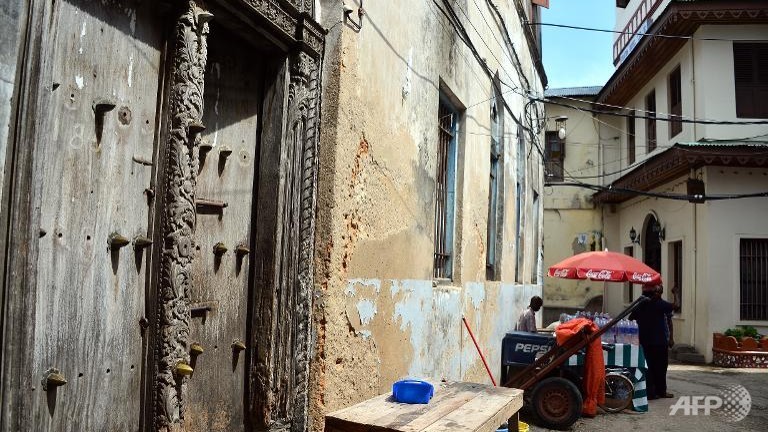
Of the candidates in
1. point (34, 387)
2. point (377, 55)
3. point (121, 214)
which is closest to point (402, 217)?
point (377, 55)

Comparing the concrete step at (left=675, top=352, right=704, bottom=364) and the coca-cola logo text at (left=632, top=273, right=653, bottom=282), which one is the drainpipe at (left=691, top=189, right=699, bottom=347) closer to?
the concrete step at (left=675, top=352, right=704, bottom=364)

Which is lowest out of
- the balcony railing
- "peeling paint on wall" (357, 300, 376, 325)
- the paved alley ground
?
the paved alley ground

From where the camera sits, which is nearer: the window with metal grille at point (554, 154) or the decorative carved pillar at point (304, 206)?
the decorative carved pillar at point (304, 206)

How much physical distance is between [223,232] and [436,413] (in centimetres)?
146

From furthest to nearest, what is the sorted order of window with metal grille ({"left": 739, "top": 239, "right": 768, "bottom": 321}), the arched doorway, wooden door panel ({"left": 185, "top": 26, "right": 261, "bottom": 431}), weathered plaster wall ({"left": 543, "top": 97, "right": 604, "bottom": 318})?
weathered plaster wall ({"left": 543, "top": 97, "right": 604, "bottom": 318}), the arched doorway, window with metal grille ({"left": 739, "top": 239, "right": 768, "bottom": 321}), wooden door panel ({"left": 185, "top": 26, "right": 261, "bottom": 431})

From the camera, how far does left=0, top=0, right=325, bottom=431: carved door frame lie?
1.81 m

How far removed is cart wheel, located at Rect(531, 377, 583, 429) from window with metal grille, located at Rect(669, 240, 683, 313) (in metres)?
8.88

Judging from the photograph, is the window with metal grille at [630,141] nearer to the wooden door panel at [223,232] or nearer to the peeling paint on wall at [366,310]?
the peeling paint on wall at [366,310]

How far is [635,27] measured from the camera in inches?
838

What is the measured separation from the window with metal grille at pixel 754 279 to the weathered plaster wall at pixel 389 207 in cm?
878

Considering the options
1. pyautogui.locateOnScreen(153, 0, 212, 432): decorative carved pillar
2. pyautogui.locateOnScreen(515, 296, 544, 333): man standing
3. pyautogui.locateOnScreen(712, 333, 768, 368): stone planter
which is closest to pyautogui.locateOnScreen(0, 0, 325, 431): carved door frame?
pyautogui.locateOnScreen(153, 0, 212, 432): decorative carved pillar

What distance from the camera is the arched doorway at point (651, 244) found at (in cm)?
1691

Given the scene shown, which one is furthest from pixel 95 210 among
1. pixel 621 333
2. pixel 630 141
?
pixel 630 141

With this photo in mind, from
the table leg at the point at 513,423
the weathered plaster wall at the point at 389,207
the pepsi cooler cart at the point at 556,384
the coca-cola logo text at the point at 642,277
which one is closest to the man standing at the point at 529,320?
the pepsi cooler cart at the point at 556,384
